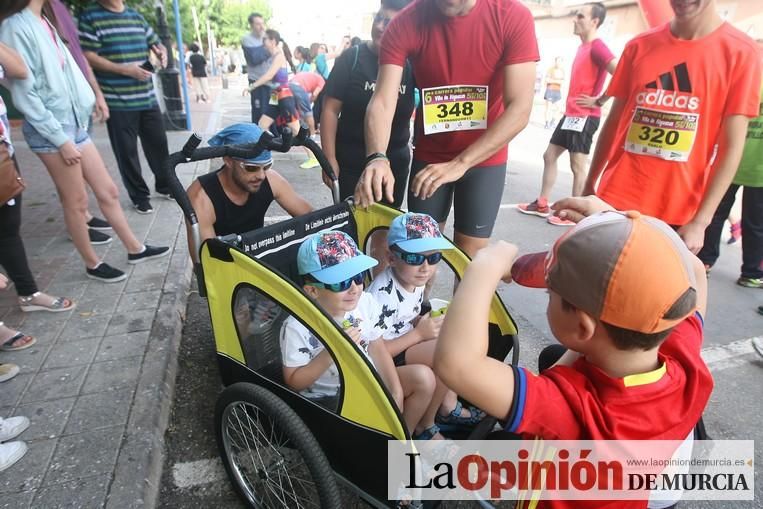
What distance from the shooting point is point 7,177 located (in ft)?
6.52

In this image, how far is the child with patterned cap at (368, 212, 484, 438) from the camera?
1.81 metres

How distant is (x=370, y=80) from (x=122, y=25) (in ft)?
7.48

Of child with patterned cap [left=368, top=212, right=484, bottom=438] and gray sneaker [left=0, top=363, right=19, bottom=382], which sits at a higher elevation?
child with patterned cap [left=368, top=212, right=484, bottom=438]

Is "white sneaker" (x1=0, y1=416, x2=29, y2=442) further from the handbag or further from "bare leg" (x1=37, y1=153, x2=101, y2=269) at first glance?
"bare leg" (x1=37, y1=153, x2=101, y2=269)

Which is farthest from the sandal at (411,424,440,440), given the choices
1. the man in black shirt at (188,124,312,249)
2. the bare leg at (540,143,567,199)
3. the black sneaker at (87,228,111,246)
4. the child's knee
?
the bare leg at (540,143,567,199)

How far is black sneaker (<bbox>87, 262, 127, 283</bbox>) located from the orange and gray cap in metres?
2.90

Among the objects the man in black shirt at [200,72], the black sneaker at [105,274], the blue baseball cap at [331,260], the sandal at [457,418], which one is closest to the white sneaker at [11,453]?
the blue baseball cap at [331,260]

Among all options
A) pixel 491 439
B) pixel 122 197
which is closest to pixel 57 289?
pixel 122 197

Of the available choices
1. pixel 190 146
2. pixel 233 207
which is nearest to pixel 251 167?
pixel 233 207

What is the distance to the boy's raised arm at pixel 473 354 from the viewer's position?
2.97 ft

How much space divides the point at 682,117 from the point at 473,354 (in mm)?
1840

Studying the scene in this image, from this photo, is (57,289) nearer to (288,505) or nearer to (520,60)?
(288,505)

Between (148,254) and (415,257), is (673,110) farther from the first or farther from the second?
(148,254)

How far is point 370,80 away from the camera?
8.78 feet
